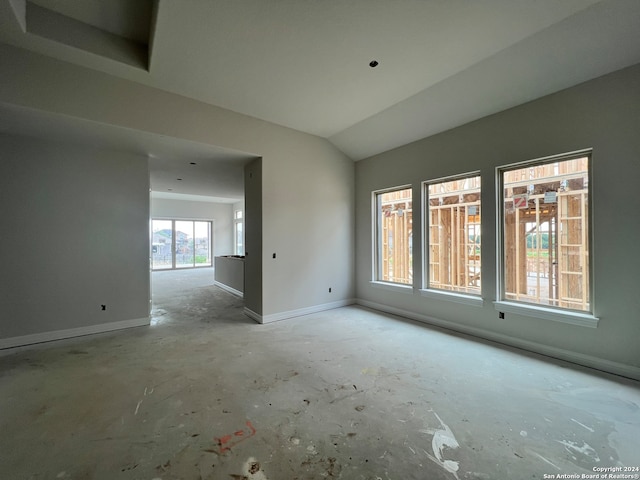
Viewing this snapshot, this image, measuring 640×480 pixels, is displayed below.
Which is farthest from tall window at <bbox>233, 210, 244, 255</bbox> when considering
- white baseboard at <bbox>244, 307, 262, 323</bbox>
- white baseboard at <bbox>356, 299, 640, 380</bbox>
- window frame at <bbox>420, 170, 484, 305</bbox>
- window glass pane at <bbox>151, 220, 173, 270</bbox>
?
window frame at <bbox>420, 170, 484, 305</bbox>

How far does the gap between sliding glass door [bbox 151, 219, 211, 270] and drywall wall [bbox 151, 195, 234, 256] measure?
30 cm

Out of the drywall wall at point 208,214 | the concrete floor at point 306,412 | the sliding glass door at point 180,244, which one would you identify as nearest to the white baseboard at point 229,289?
the concrete floor at point 306,412

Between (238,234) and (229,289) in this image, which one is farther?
(238,234)

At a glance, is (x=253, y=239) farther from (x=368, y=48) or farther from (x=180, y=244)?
(x=180, y=244)

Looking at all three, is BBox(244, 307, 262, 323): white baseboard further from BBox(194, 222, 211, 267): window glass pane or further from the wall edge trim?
BBox(194, 222, 211, 267): window glass pane

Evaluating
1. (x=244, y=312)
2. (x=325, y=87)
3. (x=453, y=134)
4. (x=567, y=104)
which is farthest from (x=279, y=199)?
(x=567, y=104)

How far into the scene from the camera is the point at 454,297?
12.0 ft

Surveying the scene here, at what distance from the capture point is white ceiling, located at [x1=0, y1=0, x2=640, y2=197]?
2137 mm

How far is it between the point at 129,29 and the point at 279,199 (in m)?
2.53

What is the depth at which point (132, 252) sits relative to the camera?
3.93 metres

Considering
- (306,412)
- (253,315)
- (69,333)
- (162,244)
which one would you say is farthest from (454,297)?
(162,244)

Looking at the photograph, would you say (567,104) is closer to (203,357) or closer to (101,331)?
(203,357)

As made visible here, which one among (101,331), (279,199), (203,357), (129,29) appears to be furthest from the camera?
(279,199)

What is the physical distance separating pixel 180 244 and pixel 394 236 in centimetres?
944
